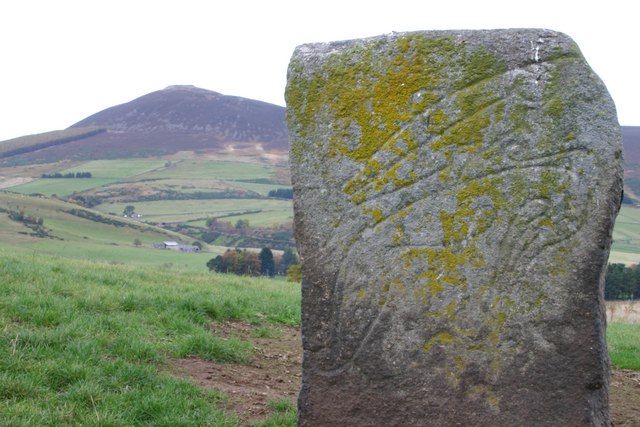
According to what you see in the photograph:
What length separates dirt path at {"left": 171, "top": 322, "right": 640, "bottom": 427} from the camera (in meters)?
6.98

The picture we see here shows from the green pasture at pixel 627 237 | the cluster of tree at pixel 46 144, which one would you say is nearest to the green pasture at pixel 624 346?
the green pasture at pixel 627 237

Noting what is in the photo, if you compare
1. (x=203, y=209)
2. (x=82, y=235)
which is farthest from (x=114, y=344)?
(x=203, y=209)

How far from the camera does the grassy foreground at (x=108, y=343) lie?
19.8 ft

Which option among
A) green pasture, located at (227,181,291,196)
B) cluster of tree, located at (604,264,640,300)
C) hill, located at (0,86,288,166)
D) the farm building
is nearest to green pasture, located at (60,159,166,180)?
Result: hill, located at (0,86,288,166)

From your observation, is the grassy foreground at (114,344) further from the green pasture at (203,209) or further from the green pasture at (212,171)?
the green pasture at (212,171)

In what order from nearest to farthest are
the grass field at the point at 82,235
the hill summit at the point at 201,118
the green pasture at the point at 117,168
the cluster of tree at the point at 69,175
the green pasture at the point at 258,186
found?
the grass field at the point at 82,235
the green pasture at the point at 258,186
the cluster of tree at the point at 69,175
the green pasture at the point at 117,168
the hill summit at the point at 201,118

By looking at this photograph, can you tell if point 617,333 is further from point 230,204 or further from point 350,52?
point 230,204

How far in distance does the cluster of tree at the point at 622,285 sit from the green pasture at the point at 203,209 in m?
44.6

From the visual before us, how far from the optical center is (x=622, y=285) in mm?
23438

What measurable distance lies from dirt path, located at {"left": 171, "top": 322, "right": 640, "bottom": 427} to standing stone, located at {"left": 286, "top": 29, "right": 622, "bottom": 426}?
4.72 ft

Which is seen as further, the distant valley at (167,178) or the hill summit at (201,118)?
the hill summit at (201,118)

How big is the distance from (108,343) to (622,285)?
19920 mm

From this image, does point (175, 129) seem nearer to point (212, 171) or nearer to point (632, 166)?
point (212, 171)

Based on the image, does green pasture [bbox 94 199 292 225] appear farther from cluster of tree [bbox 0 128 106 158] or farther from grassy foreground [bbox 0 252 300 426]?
grassy foreground [bbox 0 252 300 426]
